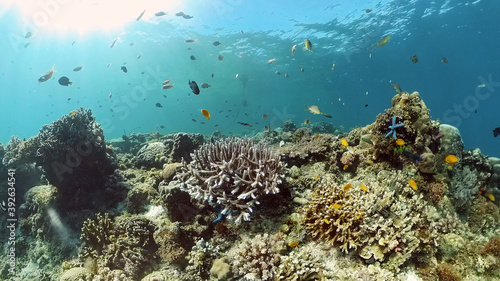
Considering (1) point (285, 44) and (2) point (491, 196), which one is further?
(1) point (285, 44)

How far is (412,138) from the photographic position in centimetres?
595

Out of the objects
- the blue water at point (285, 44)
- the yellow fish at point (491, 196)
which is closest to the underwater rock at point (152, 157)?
the yellow fish at point (491, 196)

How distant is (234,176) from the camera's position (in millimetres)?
5094

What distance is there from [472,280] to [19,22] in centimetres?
4725

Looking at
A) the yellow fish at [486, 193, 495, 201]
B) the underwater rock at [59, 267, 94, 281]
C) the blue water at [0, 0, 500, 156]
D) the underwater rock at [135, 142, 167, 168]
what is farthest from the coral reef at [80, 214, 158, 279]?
the blue water at [0, 0, 500, 156]

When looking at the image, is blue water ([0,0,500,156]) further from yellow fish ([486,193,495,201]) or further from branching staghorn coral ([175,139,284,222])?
yellow fish ([486,193,495,201])

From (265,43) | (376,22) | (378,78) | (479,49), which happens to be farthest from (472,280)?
(378,78)

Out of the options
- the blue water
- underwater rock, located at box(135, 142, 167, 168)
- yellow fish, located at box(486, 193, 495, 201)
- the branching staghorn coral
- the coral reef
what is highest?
the blue water

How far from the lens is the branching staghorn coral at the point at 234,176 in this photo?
192 inches

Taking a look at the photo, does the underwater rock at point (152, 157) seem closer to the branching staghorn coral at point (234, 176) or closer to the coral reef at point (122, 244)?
the coral reef at point (122, 244)

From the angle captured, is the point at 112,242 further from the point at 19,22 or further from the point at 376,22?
the point at 19,22

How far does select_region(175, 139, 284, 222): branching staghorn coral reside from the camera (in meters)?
4.88

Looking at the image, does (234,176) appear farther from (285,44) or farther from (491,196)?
(285,44)

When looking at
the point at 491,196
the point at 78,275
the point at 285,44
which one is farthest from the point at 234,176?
the point at 285,44
